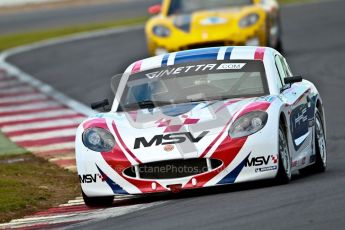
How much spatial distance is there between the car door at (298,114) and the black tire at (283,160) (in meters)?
0.29

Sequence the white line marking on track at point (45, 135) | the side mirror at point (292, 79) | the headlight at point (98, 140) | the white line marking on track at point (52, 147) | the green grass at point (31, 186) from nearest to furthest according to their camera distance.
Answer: the headlight at point (98, 140)
the green grass at point (31, 186)
the side mirror at point (292, 79)
the white line marking on track at point (52, 147)
the white line marking on track at point (45, 135)

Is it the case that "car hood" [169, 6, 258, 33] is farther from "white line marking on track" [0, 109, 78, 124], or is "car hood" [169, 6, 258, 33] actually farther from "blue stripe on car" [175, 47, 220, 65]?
"blue stripe on car" [175, 47, 220, 65]

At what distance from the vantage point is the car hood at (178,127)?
9.12 metres

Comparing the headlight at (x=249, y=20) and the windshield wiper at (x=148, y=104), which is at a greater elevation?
the windshield wiper at (x=148, y=104)

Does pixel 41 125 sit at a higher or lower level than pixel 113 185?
lower

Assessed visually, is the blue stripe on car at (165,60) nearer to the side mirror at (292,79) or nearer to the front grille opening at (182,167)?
the side mirror at (292,79)

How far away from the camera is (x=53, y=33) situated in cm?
3212

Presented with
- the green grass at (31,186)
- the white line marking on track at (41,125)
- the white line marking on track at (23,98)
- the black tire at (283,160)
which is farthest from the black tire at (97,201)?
the white line marking on track at (23,98)

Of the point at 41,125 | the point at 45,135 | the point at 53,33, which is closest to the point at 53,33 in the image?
the point at 53,33

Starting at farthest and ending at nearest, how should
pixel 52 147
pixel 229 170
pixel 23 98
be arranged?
pixel 23 98 < pixel 52 147 < pixel 229 170

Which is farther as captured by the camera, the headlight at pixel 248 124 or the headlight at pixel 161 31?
the headlight at pixel 161 31

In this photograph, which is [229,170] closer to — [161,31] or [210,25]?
[210,25]

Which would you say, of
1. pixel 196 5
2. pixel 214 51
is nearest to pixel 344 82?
pixel 196 5

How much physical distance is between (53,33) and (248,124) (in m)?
23.3
